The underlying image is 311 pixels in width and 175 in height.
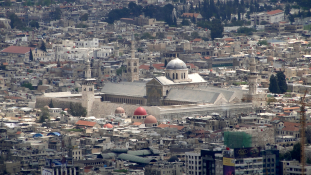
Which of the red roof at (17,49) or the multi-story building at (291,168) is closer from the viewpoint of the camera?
the multi-story building at (291,168)

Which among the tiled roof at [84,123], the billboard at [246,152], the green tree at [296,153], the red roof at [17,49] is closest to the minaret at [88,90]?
the tiled roof at [84,123]

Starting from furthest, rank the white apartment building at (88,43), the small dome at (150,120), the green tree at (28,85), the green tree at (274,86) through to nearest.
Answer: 1. the white apartment building at (88,43)
2. the green tree at (28,85)
3. the green tree at (274,86)
4. the small dome at (150,120)

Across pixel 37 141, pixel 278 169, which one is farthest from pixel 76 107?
pixel 278 169

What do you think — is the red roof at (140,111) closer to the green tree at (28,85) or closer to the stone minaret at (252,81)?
the stone minaret at (252,81)

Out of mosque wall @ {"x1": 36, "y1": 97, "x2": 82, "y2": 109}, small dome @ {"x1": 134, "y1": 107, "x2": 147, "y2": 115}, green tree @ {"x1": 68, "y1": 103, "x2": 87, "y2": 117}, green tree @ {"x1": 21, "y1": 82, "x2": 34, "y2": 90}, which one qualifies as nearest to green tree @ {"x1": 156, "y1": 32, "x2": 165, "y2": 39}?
green tree @ {"x1": 21, "y1": 82, "x2": 34, "y2": 90}

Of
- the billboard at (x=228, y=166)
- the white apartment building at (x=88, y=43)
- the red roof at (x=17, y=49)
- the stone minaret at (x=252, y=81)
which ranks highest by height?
the white apartment building at (x=88, y=43)

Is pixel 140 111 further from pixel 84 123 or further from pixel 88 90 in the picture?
pixel 88 90
